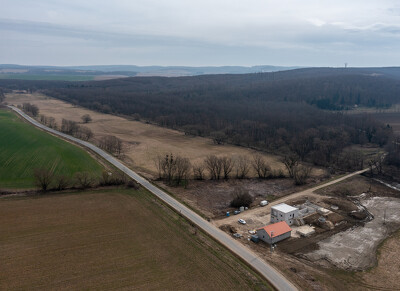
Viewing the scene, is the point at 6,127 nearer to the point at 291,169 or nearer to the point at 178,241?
the point at 178,241

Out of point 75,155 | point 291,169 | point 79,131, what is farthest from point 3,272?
point 79,131

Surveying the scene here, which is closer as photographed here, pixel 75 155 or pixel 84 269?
pixel 84 269

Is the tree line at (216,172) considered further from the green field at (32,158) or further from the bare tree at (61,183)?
the bare tree at (61,183)

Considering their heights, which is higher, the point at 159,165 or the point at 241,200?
the point at 159,165

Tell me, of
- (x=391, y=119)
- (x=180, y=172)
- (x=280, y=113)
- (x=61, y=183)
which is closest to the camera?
(x=61, y=183)

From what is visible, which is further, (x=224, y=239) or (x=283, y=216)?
(x=283, y=216)

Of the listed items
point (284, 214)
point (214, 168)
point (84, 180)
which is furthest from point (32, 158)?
point (284, 214)

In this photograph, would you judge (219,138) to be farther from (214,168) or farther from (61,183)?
(61,183)
